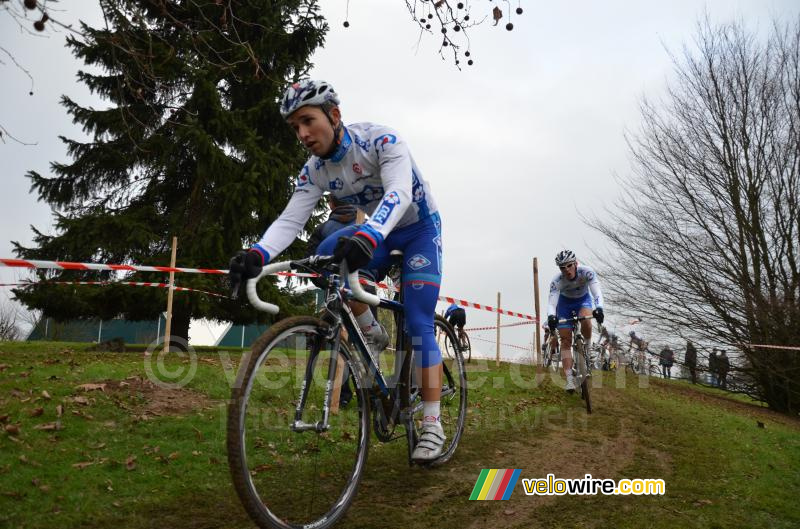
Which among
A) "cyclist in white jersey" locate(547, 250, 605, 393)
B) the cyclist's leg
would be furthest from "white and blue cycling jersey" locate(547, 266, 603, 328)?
the cyclist's leg

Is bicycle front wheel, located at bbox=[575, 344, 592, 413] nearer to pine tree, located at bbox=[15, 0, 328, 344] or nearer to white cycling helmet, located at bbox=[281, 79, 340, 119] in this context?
white cycling helmet, located at bbox=[281, 79, 340, 119]

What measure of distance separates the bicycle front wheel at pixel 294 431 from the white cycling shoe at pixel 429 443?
691 millimetres

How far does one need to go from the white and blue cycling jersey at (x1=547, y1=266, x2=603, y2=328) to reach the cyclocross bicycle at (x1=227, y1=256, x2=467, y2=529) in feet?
20.6

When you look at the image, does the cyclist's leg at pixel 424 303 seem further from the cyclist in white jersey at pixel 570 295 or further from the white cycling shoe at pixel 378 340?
the cyclist in white jersey at pixel 570 295

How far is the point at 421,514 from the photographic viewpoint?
3.50 metres

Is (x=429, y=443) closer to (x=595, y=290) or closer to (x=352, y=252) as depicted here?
(x=352, y=252)

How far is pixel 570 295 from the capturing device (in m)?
9.96

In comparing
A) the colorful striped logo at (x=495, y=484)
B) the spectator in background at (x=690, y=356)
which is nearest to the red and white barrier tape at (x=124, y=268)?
the colorful striped logo at (x=495, y=484)

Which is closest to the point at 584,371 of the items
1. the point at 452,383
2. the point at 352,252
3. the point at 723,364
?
the point at 452,383

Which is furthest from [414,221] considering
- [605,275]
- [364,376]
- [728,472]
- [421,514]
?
[605,275]

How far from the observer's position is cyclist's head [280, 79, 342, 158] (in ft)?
11.7

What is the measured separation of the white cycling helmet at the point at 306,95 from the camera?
3.56 m

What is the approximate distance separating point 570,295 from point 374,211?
→ 6.97 meters

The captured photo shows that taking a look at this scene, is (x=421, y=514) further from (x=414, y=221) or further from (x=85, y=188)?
(x=85, y=188)
